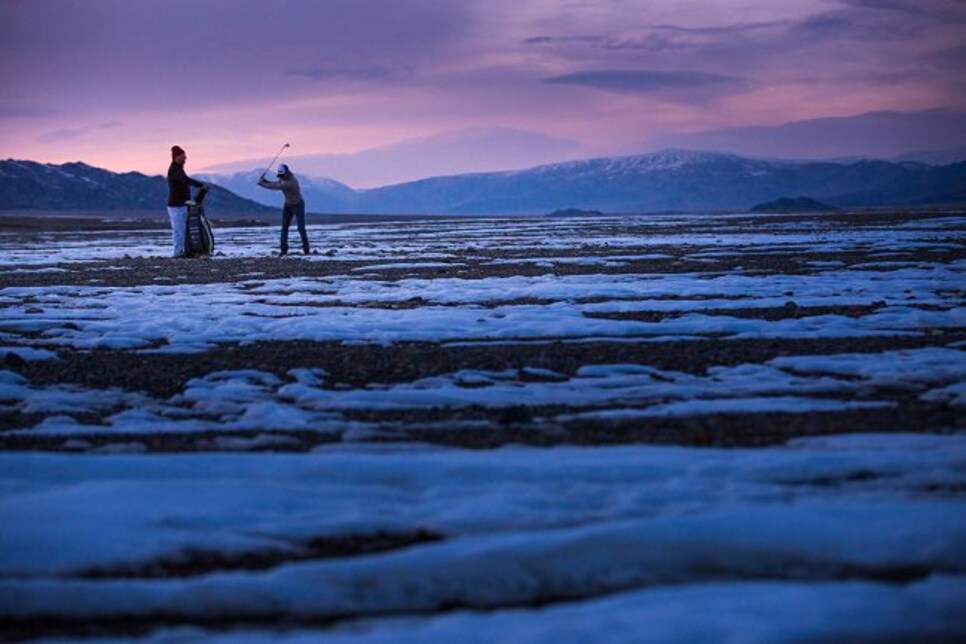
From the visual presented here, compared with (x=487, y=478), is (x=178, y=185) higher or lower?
higher

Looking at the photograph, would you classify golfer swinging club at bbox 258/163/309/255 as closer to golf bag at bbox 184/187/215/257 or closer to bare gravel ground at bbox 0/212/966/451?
golf bag at bbox 184/187/215/257

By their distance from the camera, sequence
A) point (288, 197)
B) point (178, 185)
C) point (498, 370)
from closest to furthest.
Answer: point (498, 370)
point (178, 185)
point (288, 197)

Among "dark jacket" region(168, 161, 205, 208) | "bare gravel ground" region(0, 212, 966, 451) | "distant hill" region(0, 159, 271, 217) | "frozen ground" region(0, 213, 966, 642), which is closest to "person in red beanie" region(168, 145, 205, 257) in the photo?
"dark jacket" region(168, 161, 205, 208)

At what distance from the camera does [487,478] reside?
3557 millimetres

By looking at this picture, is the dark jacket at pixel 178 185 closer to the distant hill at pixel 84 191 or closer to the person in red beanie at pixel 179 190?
the person in red beanie at pixel 179 190

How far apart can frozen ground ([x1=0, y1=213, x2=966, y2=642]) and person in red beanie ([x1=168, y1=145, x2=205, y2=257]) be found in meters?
9.35

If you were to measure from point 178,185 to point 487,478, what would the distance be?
1521 cm

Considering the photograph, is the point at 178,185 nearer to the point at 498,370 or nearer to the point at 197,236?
the point at 197,236

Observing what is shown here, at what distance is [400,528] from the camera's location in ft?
10.3

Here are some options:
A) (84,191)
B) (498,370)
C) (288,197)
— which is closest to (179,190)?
(288,197)

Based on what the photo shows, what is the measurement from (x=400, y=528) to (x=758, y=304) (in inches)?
263

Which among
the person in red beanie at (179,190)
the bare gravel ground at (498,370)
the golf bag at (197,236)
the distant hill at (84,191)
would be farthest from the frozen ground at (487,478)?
the distant hill at (84,191)

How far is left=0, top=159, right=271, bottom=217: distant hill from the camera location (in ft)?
462

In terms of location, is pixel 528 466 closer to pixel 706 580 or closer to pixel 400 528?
pixel 400 528
